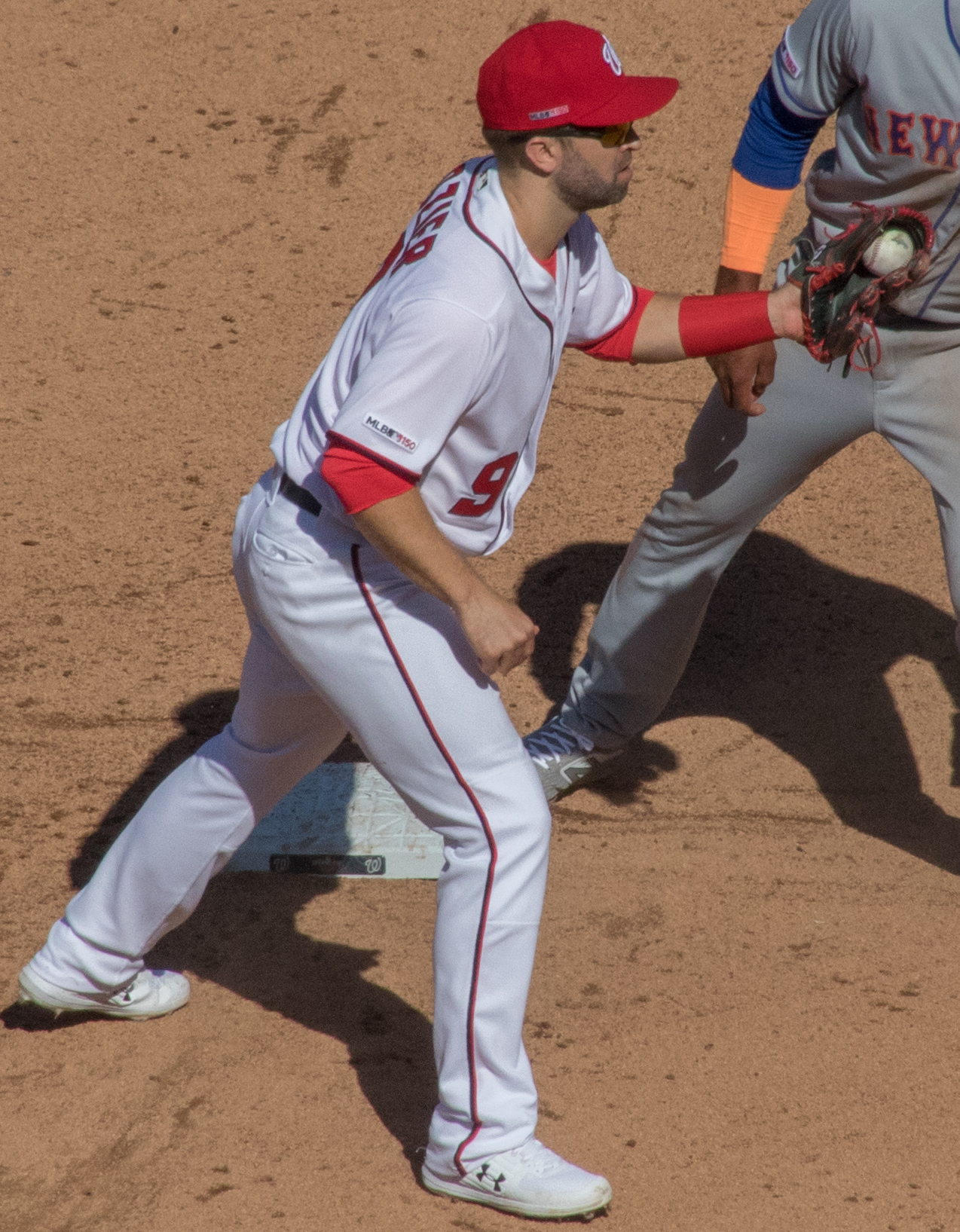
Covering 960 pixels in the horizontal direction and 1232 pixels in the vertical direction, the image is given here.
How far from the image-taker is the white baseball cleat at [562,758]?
158 inches

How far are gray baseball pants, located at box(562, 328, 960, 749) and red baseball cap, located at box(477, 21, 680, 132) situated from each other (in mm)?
1132

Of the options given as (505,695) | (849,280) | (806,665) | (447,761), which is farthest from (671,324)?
(806,665)

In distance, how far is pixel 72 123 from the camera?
7.04m

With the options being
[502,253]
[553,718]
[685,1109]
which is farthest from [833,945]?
[502,253]

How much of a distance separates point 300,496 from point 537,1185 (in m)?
1.28

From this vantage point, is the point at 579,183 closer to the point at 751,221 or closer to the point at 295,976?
the point at 751,221

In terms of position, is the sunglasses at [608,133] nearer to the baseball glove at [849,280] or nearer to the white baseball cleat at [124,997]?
the baseball glove at [849,280]

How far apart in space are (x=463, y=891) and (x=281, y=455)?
0.83 metres

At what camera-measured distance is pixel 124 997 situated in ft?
10.2

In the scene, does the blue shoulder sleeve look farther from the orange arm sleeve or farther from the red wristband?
the red wristband

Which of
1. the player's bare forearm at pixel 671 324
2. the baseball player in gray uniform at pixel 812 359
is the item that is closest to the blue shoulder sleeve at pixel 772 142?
the baseball player in gray uniform at pixel 812 359

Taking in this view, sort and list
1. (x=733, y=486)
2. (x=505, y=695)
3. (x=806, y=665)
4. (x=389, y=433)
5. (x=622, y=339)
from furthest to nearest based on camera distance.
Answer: (x=806, y=665)
(x=505, y=695)
(x=733, y=486)
(x=622, y=339)
(x=389, y=433)

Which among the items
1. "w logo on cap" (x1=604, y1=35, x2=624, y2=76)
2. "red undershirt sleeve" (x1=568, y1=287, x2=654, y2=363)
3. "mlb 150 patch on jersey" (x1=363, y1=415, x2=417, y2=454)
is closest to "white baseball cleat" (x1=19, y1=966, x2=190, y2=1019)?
"mlb 150 patch on jersey" (x1=363, y1=415, x2=417, y2=454)

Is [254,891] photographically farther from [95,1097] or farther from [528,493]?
[528,493]
